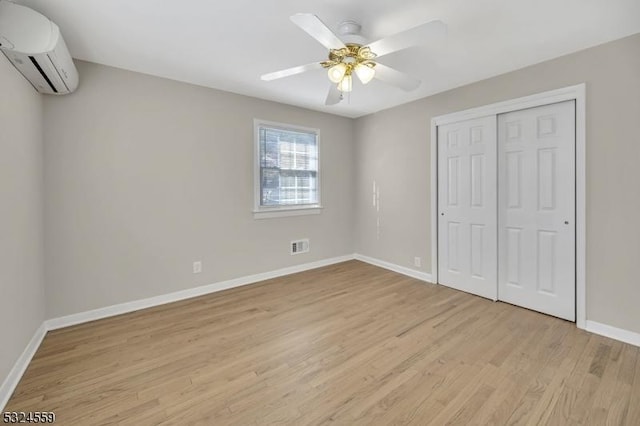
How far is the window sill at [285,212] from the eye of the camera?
12.8 ft

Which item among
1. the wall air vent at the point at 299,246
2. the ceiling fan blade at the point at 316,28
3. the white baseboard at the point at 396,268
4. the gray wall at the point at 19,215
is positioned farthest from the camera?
the wall air vent at the point at 299,246

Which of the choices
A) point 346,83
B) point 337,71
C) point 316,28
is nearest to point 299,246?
point 346,83

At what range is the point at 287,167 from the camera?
13.7 ft

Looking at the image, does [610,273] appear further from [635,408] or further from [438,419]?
[438,419]

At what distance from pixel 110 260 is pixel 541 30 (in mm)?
4285

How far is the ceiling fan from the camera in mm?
1606

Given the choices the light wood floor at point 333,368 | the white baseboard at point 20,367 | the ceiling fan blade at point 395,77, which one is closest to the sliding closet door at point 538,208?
the light wood floor at point 333,368

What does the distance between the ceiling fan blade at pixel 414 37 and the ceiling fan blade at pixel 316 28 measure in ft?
0.82

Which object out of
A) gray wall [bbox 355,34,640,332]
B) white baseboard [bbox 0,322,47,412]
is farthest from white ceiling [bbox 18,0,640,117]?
white baseboard [bbox 0,322,47,412]

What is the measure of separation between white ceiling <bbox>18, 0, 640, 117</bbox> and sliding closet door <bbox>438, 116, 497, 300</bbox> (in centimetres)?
68

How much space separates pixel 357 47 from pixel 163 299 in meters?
3.12

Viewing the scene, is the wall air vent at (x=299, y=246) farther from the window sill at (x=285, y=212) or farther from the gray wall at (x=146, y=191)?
the window sill at (x=285, y=212)

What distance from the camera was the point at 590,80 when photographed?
2.49 meters

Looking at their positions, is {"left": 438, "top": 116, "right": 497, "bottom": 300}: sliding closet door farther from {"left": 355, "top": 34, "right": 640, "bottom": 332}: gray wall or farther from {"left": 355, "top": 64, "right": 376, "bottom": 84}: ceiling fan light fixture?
{"left": 355, "top": 64, "right": 376, "bottom": 84}: ceiling fan light fixture
